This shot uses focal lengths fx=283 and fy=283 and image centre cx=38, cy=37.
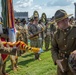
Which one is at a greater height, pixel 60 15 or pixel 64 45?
pixel 60 15

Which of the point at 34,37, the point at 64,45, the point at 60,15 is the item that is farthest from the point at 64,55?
the point at 34,37

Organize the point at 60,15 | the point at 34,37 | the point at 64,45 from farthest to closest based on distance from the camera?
1. the point at 34,37
2. the point at 64,45
3. the point at 60,15

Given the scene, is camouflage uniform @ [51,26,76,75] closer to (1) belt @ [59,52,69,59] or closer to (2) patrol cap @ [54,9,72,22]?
(1) belt @ [59,52,69,59]

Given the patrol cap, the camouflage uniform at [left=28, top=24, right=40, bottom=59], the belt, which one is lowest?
the camouflage uniform at [left=28, top=24, right=40, bottom=59]

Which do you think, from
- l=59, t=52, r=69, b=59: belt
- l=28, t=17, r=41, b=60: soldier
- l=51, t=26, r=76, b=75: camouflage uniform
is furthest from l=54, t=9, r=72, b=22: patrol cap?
l=28, t=17, r=41, b=60: soldier

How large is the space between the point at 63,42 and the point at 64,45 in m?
0.06

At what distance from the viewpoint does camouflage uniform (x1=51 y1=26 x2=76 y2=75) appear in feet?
17.1

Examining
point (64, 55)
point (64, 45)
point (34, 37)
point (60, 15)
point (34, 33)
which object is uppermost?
point (60, 15)

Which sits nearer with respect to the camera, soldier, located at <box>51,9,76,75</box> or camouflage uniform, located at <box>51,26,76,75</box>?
soldier, located at <box>51,9,76,75</box>

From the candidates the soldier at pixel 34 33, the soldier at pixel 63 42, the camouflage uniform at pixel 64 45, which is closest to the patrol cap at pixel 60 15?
the soldier at pixel 63 42

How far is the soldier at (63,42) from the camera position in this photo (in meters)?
5.08

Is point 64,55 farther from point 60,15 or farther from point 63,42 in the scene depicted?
point 60,15

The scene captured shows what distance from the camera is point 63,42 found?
536 cm

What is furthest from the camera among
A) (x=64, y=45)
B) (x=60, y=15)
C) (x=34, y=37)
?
(x=34, y=37)
